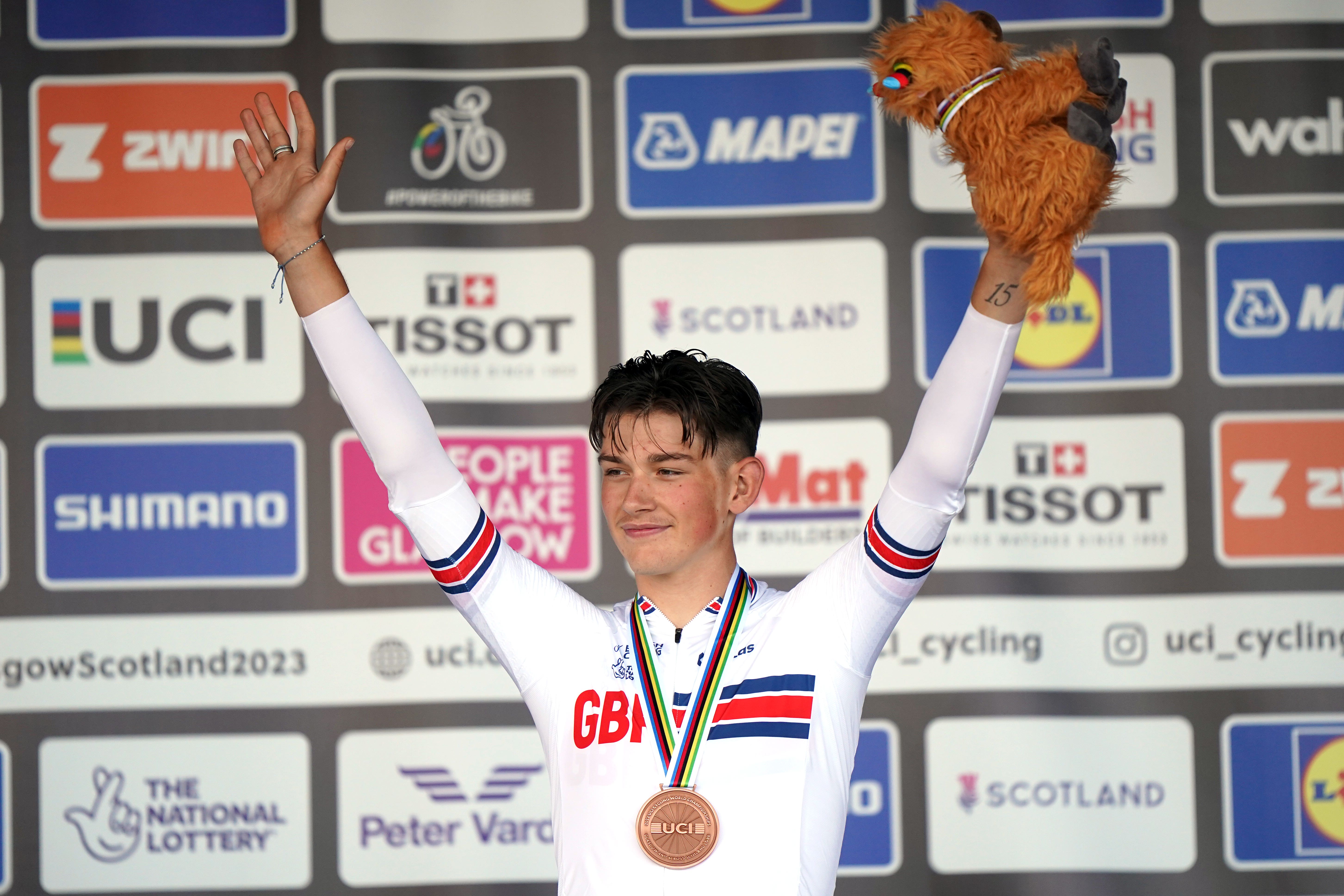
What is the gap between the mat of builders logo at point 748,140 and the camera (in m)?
2.57

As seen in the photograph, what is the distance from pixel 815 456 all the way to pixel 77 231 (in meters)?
1.75

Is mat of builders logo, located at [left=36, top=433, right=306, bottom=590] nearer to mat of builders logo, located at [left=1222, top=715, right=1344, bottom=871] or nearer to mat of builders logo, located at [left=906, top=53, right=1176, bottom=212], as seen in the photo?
mat of builders logo, located at [left=906, top=53, right=1176, bottom=212]

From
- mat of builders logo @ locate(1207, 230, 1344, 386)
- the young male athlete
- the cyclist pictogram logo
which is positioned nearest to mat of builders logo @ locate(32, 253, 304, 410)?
the cyclist pictogram logo

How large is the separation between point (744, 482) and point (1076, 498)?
1.43 m

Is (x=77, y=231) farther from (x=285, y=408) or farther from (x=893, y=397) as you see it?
(x=893, y=397)

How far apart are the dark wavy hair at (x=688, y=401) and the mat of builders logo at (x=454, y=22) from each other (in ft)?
5.02

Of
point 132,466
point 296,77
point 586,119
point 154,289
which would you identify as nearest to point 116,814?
point 132,466

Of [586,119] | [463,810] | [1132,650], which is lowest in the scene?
[463,810]

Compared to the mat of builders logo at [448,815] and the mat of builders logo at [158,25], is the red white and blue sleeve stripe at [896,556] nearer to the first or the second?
the mat of builders logo at [448,815]

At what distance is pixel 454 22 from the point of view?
8.54 ft

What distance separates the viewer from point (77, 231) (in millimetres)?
2574

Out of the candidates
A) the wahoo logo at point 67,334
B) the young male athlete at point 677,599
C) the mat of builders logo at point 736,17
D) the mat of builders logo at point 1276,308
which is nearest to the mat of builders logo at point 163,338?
the wahoo logo at point 67,334

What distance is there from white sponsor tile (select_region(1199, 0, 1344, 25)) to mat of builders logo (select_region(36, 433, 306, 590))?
2312mm

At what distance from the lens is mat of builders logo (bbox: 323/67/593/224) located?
101 inches
